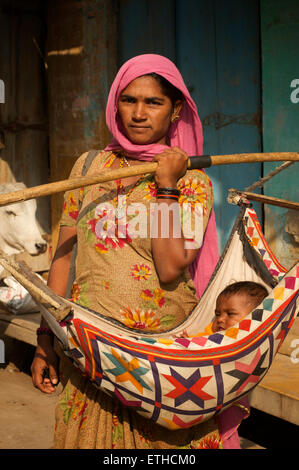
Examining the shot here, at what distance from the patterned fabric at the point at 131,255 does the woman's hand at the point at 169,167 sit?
7cm

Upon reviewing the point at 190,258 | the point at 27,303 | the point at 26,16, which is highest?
the point at 26,16

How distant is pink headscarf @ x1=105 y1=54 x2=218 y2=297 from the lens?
5.95ft

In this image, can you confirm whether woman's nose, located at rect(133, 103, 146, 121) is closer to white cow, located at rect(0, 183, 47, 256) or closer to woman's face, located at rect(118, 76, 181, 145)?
woman's face, located at rect(118, 76, 181, 145)

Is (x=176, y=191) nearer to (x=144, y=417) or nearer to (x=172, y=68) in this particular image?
(x=172, y=68)

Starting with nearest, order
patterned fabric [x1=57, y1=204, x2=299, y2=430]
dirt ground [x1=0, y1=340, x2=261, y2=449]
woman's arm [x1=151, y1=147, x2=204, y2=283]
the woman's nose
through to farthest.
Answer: patterned fabric [x1=57, y1=204, x2=299, y2=430] < woman's arm [x1=151, y1=147, x2=204, y2=283] < the woman's nose < dirt ground [x1=0, y1=340, x2=261, y2=449]

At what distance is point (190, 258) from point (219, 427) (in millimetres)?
536

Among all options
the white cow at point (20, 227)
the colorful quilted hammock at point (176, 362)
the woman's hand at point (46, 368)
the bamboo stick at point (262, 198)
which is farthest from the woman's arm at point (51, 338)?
the white cow at point (20, 227)

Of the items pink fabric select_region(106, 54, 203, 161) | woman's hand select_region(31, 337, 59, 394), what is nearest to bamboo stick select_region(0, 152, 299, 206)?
pink fabric select_region(106, 54, 203, 161)

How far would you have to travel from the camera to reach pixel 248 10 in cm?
395

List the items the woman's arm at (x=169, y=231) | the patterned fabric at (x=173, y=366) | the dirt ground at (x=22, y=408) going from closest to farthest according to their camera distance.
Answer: the patterned fabric at (x=173, y=366) → the woman's arm at (x=169, y=231) → the dirt ground at (x=22, y=408)

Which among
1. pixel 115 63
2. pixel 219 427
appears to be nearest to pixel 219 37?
pixel 115 63

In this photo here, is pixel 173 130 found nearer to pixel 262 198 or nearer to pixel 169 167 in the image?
pixel 169 167

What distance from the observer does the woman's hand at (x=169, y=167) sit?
169 cm

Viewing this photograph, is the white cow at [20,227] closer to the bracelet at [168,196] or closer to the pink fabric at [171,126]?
the pink fabric at [171,126]
